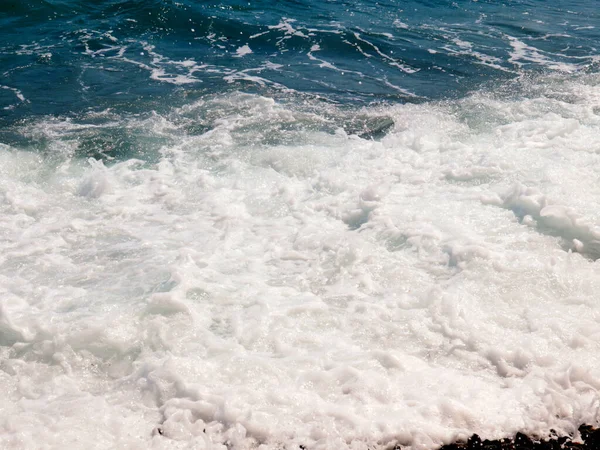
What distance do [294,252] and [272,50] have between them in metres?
9.47

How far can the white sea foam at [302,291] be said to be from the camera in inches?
177

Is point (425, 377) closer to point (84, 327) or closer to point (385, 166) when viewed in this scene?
point (84, 327)

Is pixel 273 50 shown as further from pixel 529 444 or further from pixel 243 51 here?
pixel 529 444

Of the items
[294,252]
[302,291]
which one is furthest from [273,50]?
[302,291]

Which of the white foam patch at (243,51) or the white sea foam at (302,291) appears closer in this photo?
the white sea foam at (302,291)

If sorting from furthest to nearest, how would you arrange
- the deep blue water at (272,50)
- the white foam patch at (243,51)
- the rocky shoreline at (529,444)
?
1. the white foam patch at (243,51)
2. the deep blue water at (272,50)
3. the rocky shoreline at (529,444)

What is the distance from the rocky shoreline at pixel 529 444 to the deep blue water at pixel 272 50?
27.9 ft

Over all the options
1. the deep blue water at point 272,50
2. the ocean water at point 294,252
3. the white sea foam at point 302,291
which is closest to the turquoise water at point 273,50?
the deep blue water at point 272,50

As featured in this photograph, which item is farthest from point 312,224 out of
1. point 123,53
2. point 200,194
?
point 123,53

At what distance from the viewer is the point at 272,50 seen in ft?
49.0

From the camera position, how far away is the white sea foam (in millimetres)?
4508

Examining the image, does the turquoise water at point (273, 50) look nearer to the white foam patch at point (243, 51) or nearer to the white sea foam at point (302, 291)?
the white foam patch at point (243, 51)

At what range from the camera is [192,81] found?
495 inches

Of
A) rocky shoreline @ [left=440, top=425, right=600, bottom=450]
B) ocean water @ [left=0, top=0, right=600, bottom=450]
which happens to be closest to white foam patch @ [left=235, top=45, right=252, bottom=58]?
ocean water @ [left=0, top=0, right=600, bottom=450]
